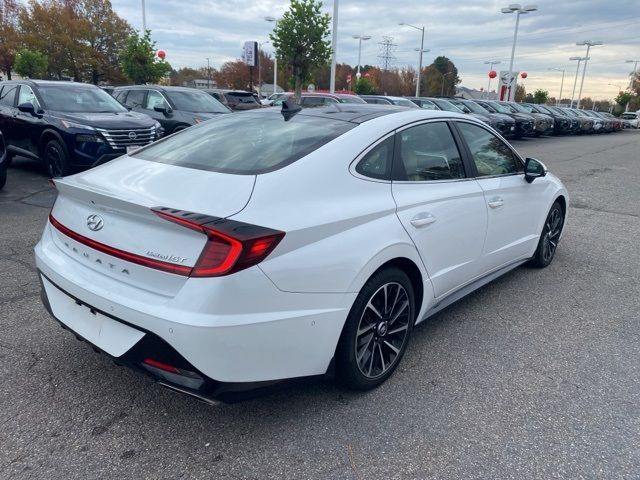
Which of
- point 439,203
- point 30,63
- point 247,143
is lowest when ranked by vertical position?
point 439,203

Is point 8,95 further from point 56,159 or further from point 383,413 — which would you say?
point 383,413

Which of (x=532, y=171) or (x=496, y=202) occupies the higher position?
(x=532, y=171)

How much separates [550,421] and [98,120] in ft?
25.9

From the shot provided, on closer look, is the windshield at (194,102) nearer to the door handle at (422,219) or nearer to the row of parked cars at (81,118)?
the row of parked cars at (81,118)

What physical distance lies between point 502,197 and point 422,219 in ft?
4.08

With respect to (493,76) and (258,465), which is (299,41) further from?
(493,76)

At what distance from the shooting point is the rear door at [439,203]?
3066mm

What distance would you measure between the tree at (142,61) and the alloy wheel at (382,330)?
25338mm

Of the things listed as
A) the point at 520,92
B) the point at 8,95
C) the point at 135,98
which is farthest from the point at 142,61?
the point at 520,92

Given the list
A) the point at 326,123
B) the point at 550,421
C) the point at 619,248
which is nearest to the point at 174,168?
the point at 326,123

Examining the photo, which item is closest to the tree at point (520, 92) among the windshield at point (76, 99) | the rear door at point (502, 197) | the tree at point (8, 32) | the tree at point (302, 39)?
the tree at point (8, 32)

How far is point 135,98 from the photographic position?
12180 mm

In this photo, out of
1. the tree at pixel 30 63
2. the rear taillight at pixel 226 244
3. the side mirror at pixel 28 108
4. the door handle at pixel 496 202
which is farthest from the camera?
the tree at pixel 30 63

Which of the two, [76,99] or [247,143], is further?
[76,99]
